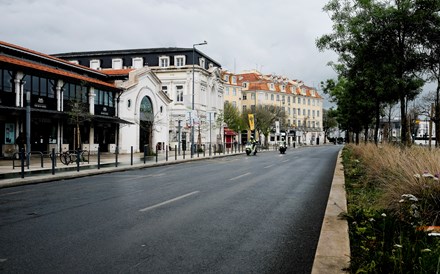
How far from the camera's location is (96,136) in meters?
36.9

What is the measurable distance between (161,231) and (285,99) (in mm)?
103197

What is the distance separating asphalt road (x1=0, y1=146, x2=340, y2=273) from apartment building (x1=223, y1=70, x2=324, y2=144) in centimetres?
7663

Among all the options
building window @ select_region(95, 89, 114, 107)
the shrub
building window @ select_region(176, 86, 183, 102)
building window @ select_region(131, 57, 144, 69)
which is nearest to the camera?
the shrub

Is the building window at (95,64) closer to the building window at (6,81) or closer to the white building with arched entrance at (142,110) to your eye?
the white building with arched entrance at (142,110)

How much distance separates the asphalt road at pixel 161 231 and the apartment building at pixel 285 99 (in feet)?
251

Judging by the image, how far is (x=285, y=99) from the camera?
107 meters

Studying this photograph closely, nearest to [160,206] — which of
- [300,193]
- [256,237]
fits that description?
[256,237]

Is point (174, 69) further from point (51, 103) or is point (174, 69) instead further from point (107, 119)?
point (51, 103)

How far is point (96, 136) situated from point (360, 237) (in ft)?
114

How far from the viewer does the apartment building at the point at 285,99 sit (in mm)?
93625

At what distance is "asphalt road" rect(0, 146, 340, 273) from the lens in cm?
463

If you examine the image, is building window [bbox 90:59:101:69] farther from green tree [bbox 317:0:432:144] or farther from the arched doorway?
green tree [bbox 317:0:432:144]

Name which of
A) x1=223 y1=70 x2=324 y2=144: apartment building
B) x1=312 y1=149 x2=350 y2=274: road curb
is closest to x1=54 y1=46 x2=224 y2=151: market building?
x1=223 y1=70 x2=324 y2=144: apartment building

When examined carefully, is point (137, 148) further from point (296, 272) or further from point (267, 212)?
point (296, 272)
